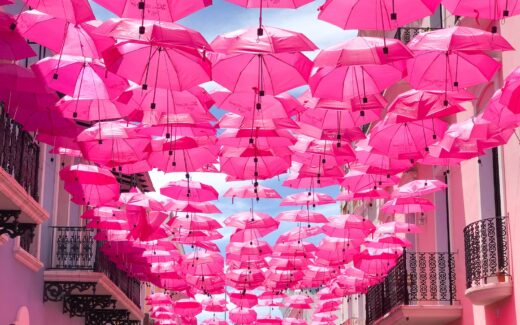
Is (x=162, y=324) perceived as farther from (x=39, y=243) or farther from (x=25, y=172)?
(x=25, y=172)

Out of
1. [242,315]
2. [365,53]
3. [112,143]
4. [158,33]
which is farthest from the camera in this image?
[242,315]

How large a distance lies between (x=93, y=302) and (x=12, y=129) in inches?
482

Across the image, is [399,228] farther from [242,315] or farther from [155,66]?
[242,315]

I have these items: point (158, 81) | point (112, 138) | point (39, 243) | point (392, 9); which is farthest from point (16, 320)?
point (392, 9)

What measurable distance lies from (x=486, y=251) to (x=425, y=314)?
5.04 metres

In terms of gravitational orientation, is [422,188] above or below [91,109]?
below

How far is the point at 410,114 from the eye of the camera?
13.0m

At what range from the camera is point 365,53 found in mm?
11250

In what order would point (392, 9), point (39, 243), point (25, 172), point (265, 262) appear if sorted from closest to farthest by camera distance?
point (392, 9), point (25, 172), point (39, 243), point (265, 262)

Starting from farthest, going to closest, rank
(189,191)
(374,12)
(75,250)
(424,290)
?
(75,250), (424,290), (189,191), (374,12)

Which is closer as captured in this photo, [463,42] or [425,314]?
[463,42]

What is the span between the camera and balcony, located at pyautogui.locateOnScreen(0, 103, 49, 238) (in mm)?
15113

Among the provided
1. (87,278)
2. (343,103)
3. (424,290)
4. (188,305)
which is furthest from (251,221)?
(188,305)

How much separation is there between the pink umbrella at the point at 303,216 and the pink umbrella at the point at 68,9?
12.0 metres
